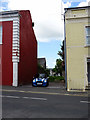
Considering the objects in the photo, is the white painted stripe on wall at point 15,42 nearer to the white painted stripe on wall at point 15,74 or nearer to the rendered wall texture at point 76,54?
the white painted stripe on wall at point 15,74

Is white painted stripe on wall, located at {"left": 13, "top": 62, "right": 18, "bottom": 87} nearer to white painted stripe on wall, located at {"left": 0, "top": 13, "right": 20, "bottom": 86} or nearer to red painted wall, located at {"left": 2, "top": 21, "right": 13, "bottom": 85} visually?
white painted stripe on wall, located at {"left": 0, "top": 13, "right": 20, "bottom": 86}

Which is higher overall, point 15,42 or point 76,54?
point 15,42

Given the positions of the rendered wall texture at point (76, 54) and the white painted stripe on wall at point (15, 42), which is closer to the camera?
the rendered wall texture at point (76, 54)

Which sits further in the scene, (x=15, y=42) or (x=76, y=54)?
(x=15, y=42)

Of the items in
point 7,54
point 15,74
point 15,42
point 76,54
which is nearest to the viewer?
point 76,54

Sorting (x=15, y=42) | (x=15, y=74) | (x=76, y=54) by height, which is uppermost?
(x=15, y=42)

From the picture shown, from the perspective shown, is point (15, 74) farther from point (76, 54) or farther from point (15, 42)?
point (76, 54)

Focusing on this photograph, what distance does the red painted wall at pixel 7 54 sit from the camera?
52.4 feet

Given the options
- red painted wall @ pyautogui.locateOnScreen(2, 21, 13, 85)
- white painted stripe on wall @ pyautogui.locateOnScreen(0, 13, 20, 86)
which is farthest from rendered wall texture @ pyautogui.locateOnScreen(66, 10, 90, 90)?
red painted wall @ pyautogui.locateOnScreen(2, 21, 13, 85)

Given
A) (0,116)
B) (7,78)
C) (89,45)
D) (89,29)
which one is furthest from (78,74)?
(0,116)

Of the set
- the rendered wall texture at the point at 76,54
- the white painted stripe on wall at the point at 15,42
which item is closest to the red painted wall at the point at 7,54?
the white painted stripe on wall at the point at 15,42

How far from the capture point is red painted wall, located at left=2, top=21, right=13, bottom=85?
16.0 meters

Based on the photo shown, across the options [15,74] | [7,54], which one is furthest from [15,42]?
[15,74]

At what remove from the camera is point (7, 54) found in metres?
16.2
